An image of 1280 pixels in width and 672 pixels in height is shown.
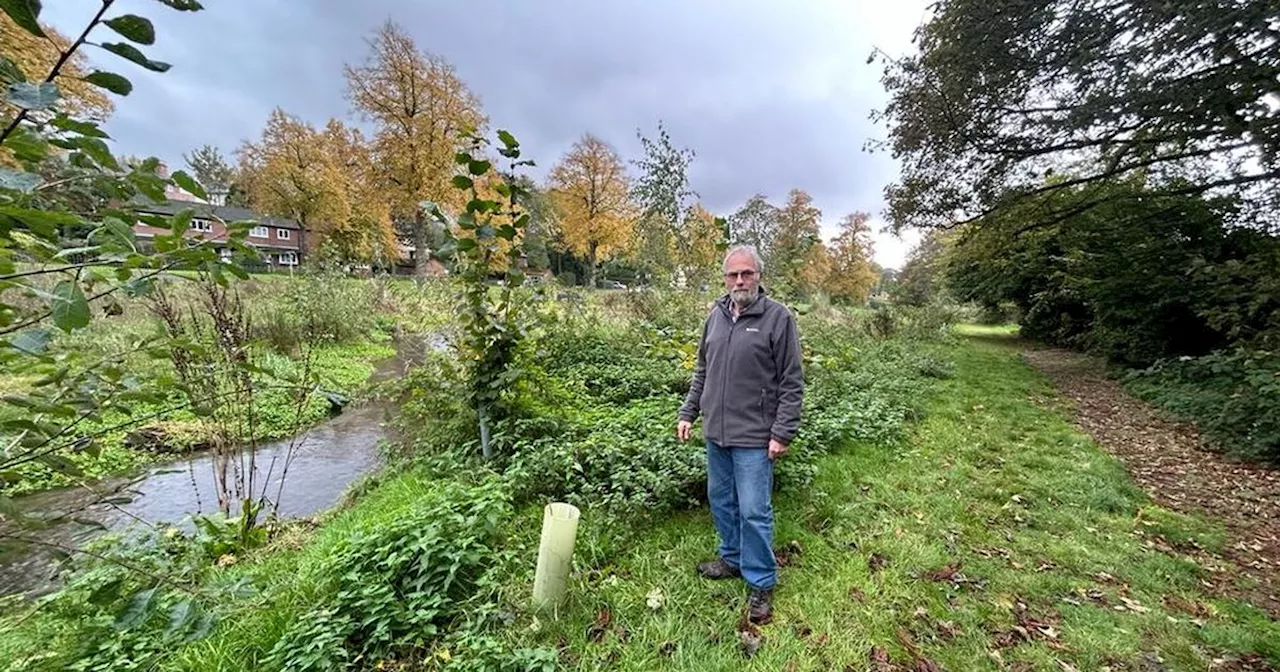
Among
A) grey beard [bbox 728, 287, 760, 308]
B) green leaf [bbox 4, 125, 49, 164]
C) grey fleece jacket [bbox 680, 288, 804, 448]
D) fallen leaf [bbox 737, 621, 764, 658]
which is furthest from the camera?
grey beard [bbox 728, 287, 760, 308]

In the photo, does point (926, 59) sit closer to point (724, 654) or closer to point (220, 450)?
point (724, 654)

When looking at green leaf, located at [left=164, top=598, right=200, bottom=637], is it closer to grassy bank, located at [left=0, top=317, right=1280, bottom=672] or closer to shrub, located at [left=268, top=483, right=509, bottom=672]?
grassy bank, located at [left=0, top=317, right=1280, bottom=672]

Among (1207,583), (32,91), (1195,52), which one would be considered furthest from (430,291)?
(1195,52)

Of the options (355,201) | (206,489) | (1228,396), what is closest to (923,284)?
(1228,396)

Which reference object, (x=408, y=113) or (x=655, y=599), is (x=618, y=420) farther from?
(x=408, y=113)

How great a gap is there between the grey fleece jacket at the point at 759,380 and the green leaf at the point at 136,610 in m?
2.36

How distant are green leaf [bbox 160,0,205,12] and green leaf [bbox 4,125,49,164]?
1.08ft

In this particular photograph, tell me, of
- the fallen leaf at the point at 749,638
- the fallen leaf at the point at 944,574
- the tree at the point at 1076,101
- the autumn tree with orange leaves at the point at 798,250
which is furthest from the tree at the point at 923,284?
the fallen leaf at the point at 749,638

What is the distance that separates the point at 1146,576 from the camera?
10.8 ft

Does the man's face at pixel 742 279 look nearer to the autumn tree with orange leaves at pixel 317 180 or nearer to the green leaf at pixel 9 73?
the green leaf at pixel 9 73

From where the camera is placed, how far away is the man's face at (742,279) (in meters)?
2.92

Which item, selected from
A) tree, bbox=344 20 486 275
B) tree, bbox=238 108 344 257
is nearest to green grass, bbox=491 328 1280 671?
tree, bbox=344 20 486 275

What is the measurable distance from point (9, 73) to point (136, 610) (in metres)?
1.09

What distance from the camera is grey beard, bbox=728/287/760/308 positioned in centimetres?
295
